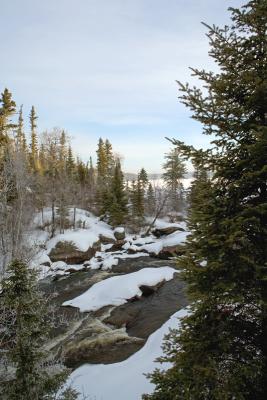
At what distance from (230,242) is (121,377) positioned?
767 centimetres

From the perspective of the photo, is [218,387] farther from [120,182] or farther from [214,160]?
[120,182]

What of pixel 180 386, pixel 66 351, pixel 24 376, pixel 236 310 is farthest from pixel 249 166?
pixel 66 351

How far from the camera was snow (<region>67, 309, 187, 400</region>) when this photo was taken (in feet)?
29.3

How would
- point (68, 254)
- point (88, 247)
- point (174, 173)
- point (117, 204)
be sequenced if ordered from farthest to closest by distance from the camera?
point (174, 173) < point (117, 204) < point (88, 247) < point (68, 254)

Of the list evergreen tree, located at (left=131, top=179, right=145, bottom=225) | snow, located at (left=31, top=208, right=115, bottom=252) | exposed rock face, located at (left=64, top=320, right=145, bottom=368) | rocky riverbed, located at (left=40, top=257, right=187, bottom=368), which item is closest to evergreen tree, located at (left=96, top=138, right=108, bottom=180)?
evergreen tree, located at (left=131, top=179, right=145, bottom=225)

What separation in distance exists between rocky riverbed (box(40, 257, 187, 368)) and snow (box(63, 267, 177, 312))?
0.35 metres

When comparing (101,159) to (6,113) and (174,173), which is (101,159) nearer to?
(174,173)

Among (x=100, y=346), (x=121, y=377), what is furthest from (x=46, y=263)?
(x=121, y=377)

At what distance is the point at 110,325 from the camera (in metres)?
Result: 14.5

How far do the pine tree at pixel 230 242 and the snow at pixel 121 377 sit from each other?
16.5 ft

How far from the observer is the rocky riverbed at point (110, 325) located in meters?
12.0

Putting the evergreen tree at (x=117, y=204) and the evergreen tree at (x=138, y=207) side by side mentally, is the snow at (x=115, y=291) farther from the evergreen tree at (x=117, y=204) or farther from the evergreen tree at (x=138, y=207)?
the evergreen tree at (x=138, y=207)

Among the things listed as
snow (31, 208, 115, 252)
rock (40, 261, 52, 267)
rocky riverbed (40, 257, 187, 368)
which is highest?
snow (31, 208, 115, 252)

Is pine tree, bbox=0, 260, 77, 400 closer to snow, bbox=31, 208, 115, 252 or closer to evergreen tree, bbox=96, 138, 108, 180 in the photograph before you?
snow, bbox=31, 208, 115, 252
